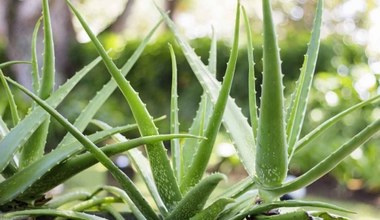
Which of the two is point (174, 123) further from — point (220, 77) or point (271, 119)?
point (220, 77)

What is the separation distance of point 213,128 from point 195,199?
80 mm

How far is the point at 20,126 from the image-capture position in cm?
70

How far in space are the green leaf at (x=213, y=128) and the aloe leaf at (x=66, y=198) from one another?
189 millimetres

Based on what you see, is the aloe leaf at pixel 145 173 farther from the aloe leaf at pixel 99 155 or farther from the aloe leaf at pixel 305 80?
the aloe leaf at pixel 305 80

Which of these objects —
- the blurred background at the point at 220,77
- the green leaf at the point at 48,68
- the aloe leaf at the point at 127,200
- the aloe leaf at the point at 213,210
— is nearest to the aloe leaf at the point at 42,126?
the green leaf at the point at 48,68

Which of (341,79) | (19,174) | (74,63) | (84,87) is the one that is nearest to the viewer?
(19,174)

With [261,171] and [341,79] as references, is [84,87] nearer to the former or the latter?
[341,79]

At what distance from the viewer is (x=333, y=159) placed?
55 centimetres

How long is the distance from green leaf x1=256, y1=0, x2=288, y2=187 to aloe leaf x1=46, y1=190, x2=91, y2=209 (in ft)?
0.98

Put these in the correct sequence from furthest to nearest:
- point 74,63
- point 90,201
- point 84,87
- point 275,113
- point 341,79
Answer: point 74,63
point 84,87
point 341,79
point 90,201
point 275,113

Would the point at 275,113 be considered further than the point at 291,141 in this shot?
No

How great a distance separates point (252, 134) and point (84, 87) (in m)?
5.74

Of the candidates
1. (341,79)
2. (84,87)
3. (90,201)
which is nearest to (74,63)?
(84,87)

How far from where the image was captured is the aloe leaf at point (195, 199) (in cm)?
55
